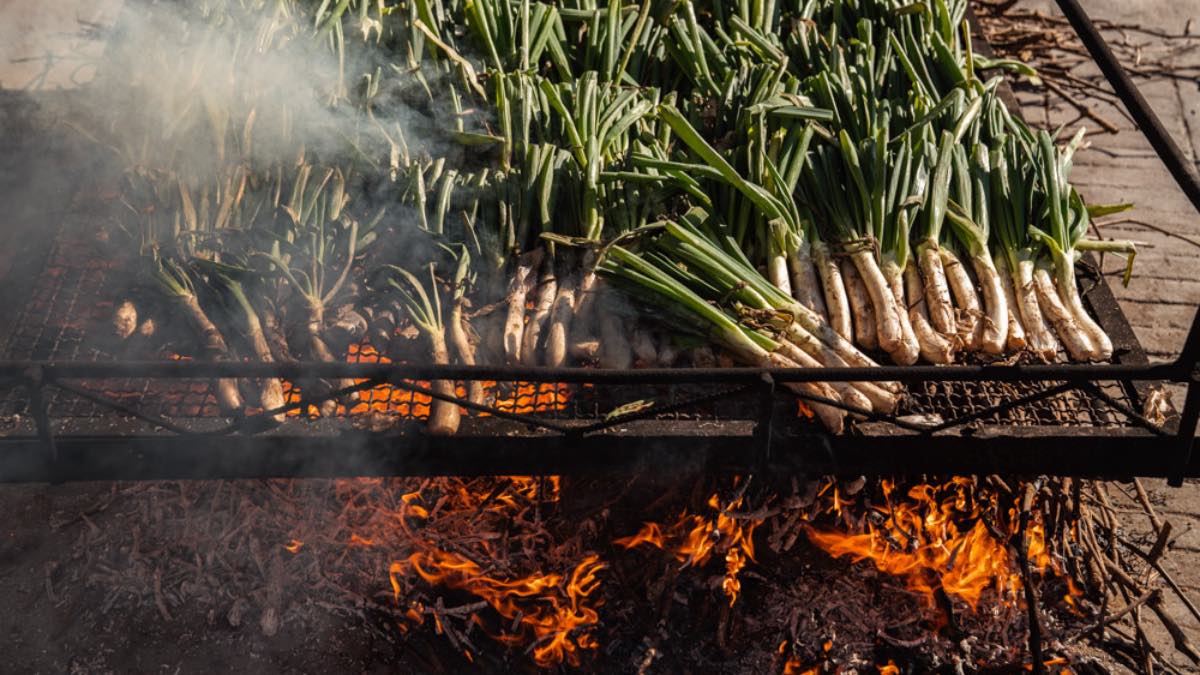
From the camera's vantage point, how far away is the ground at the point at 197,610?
12.2 ft

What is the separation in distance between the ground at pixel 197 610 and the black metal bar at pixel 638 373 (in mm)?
1354

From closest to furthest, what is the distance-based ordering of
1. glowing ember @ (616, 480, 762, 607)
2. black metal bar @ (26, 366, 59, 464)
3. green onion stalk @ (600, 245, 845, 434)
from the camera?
black metal bar @ (26, 366, 59, 464), green onion stalk @ (600, 245, 845, 434), glowing ember @ (616, 480, 762, 607)

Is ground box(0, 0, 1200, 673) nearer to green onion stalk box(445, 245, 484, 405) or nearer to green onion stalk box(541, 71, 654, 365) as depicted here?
green onion stalk box(445, 245, 484, 405)

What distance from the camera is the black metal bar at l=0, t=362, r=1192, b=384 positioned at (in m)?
2.82

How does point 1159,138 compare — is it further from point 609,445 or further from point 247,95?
point 247,95

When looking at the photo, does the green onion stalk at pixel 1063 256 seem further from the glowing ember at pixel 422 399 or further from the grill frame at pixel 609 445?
the glowing ember at pixel 422 399

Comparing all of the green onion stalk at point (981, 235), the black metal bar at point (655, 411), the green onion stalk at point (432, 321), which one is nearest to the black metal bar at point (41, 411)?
the green onion stalk at point (432, 321)

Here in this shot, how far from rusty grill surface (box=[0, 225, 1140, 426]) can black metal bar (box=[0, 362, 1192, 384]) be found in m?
0.42

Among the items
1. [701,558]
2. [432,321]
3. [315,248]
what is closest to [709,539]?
[701,558]

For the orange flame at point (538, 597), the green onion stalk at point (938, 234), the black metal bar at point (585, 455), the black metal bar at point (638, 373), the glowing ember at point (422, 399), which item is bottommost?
the orange flame at point (538, 597)

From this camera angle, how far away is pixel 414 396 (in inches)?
A: 142

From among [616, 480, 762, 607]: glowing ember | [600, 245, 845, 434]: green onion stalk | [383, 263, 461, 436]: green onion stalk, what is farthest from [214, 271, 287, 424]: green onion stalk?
[616, 480, 762, 607]: glowing ember

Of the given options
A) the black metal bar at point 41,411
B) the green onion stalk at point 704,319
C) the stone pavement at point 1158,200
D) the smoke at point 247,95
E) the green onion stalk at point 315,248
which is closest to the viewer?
the black metal bar at point 41,411

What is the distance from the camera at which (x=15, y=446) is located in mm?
3148
